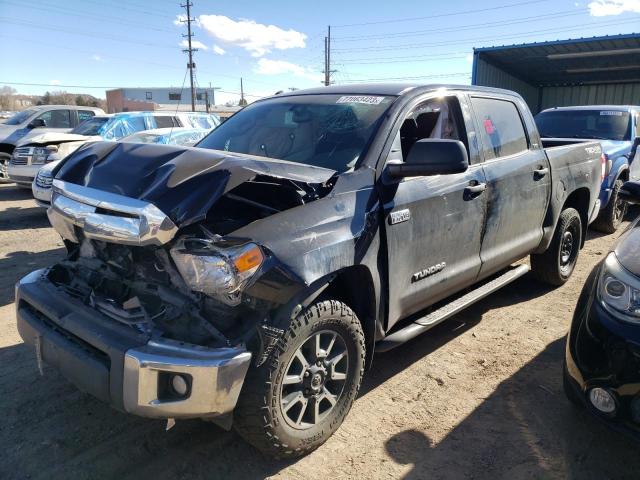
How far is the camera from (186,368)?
216cm

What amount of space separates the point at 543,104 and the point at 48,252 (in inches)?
771

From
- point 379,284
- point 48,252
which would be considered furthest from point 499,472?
point 48,252

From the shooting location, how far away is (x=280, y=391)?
96.7 inches

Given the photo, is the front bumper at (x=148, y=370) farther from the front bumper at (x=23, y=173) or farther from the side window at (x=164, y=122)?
the side window at (x=164, y=122)

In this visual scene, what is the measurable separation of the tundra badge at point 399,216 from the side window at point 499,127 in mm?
1241

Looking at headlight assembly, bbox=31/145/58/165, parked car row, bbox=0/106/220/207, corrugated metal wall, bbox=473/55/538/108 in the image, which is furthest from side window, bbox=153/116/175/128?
corrugated metal wall, bbox=473/55/538/108

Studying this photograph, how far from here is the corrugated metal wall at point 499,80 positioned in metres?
16.1

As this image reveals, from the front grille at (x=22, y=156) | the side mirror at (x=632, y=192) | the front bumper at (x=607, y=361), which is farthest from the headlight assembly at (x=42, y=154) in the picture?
the front bumper at (x=607, y=361)

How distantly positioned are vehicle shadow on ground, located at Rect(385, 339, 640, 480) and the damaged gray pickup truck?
52 cm

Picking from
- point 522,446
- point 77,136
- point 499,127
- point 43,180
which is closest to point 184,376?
point 522,446

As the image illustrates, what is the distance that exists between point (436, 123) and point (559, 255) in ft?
7.45

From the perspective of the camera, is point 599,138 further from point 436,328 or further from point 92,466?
point 92,466

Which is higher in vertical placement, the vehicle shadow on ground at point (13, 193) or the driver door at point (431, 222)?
the driver door at point (431, 222)

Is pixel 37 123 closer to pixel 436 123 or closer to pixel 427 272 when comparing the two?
pixel 436 123
